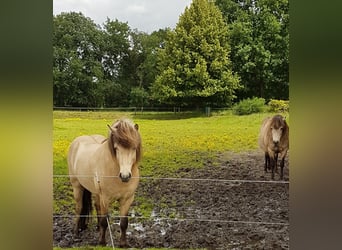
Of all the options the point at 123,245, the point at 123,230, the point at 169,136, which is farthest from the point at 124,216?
the point at 169,136

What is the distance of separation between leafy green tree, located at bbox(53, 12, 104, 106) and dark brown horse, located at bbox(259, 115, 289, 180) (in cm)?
111

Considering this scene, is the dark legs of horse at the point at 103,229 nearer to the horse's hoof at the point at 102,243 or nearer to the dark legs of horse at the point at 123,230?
the horse's hoof at the point at 102,243

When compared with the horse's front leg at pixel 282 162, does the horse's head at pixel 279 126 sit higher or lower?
higher

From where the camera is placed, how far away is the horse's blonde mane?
121 inches

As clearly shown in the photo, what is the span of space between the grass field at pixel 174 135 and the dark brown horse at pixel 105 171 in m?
0.05

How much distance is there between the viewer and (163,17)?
3.08 m

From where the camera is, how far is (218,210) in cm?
305

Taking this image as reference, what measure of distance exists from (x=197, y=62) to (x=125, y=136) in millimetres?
693

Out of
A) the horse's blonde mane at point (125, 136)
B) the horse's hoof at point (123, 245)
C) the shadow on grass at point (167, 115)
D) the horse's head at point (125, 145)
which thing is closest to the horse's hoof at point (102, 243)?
the horse's hoof at point (123, 245)

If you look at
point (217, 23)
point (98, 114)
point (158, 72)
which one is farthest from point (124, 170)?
point (217, 23)

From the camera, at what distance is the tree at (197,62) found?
3070 millimetres

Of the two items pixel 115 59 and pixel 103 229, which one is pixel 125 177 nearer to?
pixel 103 229

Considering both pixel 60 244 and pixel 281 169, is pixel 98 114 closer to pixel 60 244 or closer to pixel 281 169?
pixel 60 244
